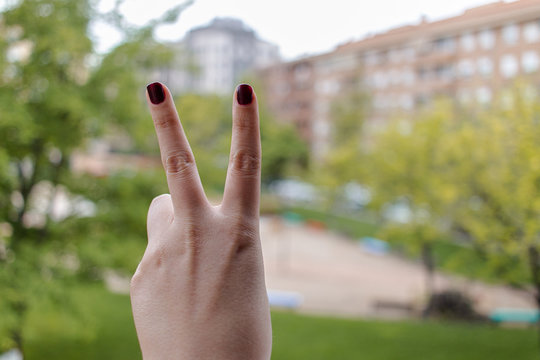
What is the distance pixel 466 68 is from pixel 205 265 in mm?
10352

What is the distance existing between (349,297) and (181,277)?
5701mm

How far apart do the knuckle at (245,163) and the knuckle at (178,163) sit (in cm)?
5

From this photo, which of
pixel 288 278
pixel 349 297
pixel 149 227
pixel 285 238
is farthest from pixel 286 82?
pixel 149 227

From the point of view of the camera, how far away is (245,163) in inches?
22.4

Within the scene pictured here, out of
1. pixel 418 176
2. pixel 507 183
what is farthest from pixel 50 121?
pixel 418 176

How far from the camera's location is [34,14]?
7.47ft

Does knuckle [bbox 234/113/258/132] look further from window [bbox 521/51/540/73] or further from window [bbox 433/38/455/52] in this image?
window [bbox 433/38/455/52]

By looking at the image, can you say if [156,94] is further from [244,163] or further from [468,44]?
[468,44]

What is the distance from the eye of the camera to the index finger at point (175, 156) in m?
0.56

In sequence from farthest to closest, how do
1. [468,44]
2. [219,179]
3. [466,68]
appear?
[466,68] < [468,44] < [219,179]

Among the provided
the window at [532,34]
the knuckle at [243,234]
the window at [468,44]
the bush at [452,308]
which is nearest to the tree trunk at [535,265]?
the bush at [452,308]

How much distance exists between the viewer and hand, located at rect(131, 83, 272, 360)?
0.54 m

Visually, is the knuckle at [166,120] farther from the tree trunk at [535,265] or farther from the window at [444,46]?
the window at [444,46]

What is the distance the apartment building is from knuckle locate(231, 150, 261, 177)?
4.49 m
